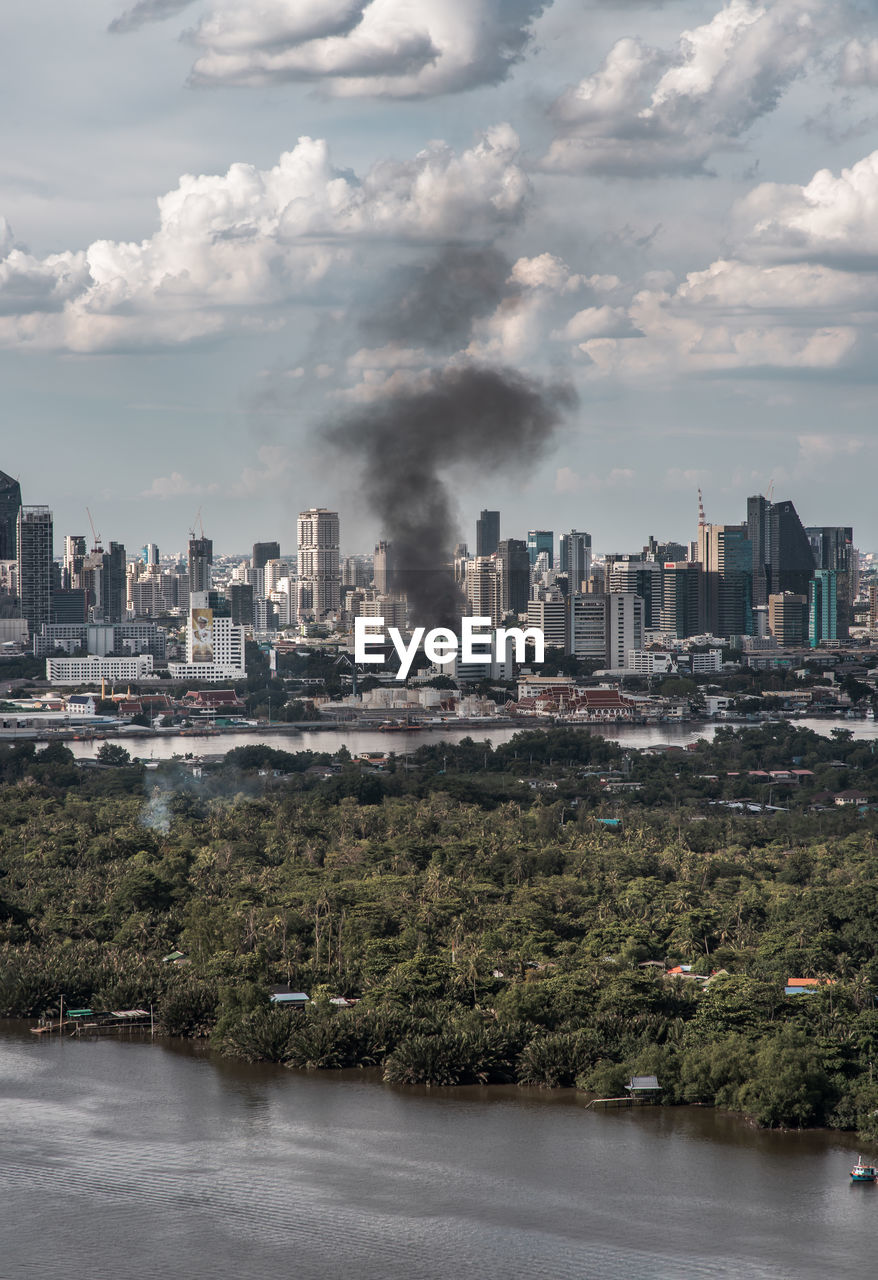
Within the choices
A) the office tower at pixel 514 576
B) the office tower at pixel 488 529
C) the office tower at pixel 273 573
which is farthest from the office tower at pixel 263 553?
the office tower at pixel 514 576

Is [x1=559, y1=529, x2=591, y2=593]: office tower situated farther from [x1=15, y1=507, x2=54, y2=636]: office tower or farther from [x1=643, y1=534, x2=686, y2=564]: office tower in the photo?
[x1=15, y1=507, x2=54, y2=636]: office tower

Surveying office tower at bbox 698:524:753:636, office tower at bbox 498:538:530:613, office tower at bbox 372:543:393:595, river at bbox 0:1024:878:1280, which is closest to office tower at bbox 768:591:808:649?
office tower at bbox 698:524:753:636

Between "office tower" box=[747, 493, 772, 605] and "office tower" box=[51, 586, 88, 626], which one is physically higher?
"office tower" box=[747, 493, 772, 605]

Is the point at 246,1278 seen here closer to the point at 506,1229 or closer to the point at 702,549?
the point at 506,1229

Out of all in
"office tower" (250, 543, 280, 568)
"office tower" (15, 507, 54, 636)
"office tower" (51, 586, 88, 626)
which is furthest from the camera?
"office tower" (250, 543, 280, 568)

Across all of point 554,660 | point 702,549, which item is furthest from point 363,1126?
point 702,549

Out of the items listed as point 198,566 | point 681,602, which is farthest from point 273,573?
point 681,602

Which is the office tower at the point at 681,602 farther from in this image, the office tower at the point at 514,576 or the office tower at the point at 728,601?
the office tower at the point at 514,576
